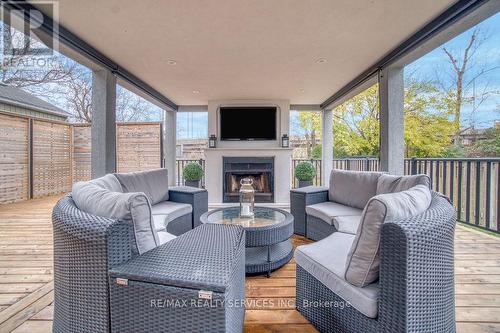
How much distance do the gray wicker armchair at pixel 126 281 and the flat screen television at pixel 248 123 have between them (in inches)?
169

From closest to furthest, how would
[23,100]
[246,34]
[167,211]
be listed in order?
[246,34] < [167,211] < [23,100]

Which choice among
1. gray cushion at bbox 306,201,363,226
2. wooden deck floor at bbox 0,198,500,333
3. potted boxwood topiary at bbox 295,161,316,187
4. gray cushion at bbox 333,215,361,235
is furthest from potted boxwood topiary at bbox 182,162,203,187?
gray cushion at bbox 333,215,361,235

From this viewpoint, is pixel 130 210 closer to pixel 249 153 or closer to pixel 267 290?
pixel 267 290

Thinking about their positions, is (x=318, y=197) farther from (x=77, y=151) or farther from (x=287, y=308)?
(x=77, y=151)

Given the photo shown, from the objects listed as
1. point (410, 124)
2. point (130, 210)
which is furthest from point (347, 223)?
point (410, 124)

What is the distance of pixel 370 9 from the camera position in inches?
85.0

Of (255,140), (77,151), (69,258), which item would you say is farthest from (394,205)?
(77,151)

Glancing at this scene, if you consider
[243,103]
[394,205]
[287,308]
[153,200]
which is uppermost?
[243,103]

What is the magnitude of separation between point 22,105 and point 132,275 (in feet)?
23.4

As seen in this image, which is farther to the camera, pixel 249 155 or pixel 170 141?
pixel 170 141

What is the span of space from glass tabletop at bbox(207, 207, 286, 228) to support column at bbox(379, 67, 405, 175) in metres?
1.76

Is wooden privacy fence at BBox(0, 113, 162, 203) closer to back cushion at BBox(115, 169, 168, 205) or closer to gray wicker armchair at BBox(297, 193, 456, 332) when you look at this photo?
back cushion at BBox(115, 169, 168, 205)

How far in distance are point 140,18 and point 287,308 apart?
2.86 meters

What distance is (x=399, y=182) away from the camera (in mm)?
2361
